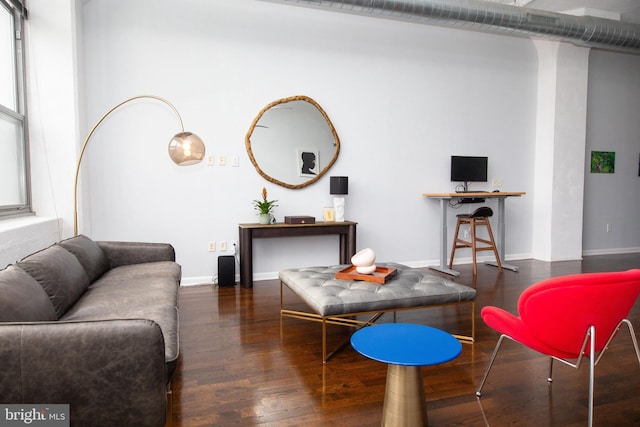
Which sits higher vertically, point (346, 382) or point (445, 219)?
point (445, 219)

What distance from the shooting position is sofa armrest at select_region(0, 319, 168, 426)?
1368 mm

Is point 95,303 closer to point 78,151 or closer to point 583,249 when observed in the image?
point 78,151

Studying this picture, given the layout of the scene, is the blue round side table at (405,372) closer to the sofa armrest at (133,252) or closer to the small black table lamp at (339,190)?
the sofa armrest at (133,252)

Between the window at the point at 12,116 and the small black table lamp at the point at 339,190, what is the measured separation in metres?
2.99

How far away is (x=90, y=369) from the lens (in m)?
1.41

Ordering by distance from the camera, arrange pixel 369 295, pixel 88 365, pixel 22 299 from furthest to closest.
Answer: pixel 369 295 < pixel 22 299 < pixel 88 365

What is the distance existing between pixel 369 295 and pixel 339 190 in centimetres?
231

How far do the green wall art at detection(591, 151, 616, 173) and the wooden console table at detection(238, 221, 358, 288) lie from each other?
432cm

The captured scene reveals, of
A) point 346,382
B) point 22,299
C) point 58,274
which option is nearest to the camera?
point 22,299

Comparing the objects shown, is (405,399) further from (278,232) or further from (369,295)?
(278,232)

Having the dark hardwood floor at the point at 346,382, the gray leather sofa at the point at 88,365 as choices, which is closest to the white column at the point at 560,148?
the dark hardwood floor at the point at 346,382

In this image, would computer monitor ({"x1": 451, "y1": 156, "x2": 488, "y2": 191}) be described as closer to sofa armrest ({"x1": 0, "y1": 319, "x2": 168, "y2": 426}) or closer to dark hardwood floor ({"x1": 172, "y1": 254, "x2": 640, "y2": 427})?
dark hardwood floor ({"x1": 172, "y1": 254, "x2": 640, "y2": 427})

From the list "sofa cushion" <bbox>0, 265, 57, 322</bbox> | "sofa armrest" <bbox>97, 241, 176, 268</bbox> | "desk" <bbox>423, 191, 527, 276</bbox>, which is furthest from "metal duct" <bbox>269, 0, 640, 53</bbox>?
"sofa cushion" <bbox>0, 265, 57, 322</bbox>

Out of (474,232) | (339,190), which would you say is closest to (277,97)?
(339,190)
